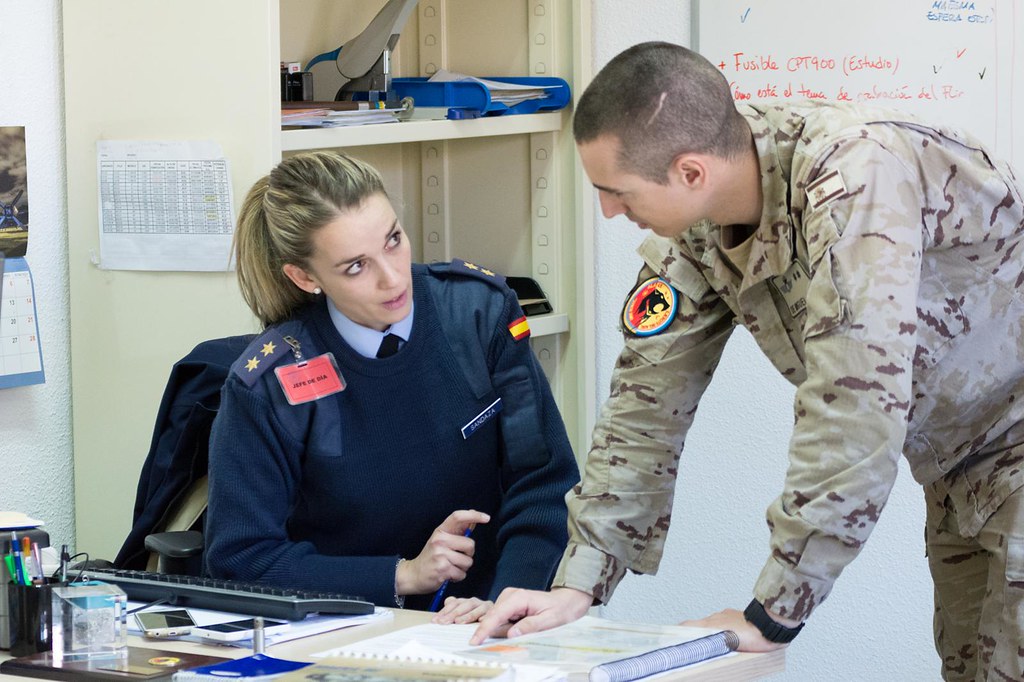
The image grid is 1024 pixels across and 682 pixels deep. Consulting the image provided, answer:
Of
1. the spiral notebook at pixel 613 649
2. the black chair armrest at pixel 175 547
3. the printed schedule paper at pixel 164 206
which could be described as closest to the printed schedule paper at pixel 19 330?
the printed schedule paper at pixel 164 206

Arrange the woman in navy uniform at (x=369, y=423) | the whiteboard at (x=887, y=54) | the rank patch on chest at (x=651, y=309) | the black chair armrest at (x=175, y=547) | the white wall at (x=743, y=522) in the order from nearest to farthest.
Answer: the rank patch on chest at (x=651, y=309), the woman in navy uniform at (x=369, y=423), the black chair armrest at (x=175, y=547), the whiteboard at (x=887, y=54), the white wall at (x=743, y=522)

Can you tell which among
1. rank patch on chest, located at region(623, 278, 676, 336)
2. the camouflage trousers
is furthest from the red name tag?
the camouflage trousers

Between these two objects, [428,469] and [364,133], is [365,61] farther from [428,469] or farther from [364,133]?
[428,469]

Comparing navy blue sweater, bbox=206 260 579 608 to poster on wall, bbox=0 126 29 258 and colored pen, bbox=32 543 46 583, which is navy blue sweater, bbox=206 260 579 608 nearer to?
colored pen, bbox=32 543 46 583

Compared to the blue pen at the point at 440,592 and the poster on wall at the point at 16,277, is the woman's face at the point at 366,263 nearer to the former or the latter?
the blue pen at the point at 440,592

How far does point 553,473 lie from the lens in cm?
177

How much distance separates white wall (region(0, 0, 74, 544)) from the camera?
2002 mm

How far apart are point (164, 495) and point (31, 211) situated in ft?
1.70

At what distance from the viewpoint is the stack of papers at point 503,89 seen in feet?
7.63

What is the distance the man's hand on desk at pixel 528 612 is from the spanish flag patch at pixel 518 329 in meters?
0.47

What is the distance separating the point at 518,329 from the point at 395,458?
26 centimetres

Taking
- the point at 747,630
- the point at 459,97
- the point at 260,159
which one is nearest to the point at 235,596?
the point at 747,630

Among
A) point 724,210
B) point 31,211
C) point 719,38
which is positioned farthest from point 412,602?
point 719,38

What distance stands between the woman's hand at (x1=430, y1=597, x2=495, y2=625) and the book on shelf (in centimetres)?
19
